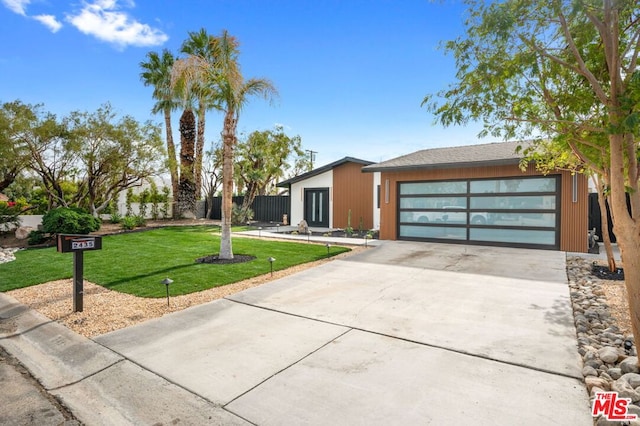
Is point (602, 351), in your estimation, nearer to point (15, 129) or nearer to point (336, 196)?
point (336, 196)

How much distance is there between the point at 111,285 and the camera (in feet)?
19.5

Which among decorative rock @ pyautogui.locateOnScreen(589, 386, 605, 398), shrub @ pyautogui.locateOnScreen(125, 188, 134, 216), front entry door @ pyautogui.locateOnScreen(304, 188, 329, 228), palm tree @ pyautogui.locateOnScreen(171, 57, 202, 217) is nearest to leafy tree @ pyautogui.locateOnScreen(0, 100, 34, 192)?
shrub @ pyautogui.locateOnScreen(125, 188, 134, 216)

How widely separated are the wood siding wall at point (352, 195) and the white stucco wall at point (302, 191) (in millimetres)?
246

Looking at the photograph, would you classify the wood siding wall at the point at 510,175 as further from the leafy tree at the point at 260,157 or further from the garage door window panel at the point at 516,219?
the leafy tree at the point at 260,157

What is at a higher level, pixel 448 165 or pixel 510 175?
pixel 448 165

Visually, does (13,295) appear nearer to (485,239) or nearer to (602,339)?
(602,339)

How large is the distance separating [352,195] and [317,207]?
2149 mm

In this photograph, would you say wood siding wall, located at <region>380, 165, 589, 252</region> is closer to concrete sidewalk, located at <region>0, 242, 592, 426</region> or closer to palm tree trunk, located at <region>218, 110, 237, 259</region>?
concrete sidewalk, located at <region>0, 242, 592, 426</region>

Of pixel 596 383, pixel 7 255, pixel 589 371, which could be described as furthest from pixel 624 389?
pixel 7 255

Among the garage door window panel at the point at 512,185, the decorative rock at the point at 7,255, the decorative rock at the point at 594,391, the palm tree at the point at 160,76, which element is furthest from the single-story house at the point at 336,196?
the decorative rock at the point at 594,391

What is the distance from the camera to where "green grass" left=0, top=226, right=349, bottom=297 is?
6.04 m

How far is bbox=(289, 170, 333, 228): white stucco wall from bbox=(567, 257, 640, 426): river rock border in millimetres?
11757

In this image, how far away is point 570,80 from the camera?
3.94 meters

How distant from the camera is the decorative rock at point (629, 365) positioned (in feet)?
9.09
